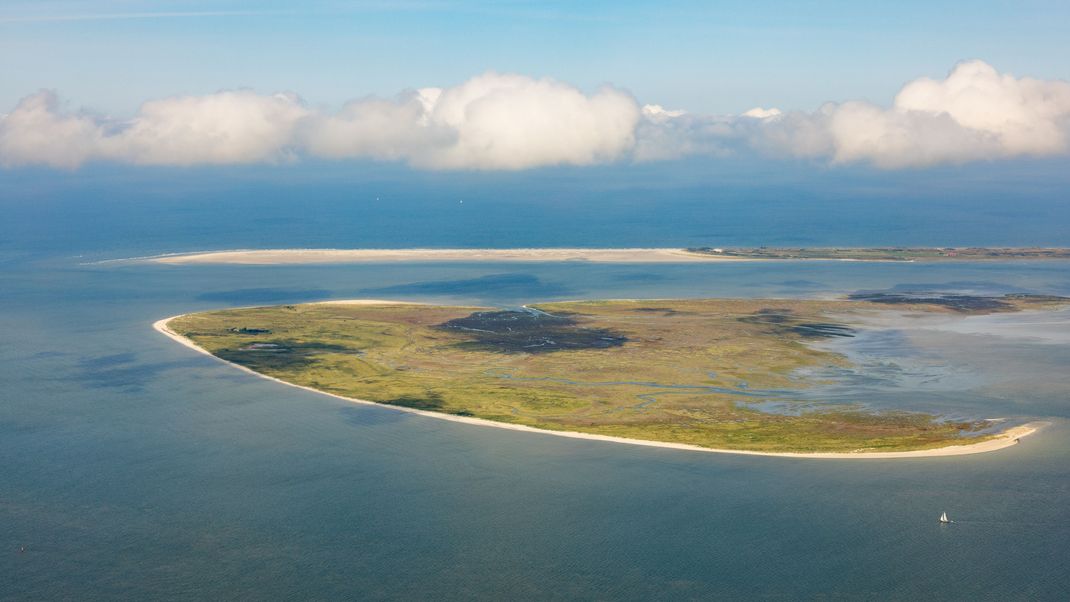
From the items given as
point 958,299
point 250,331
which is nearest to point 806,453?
point 250,331

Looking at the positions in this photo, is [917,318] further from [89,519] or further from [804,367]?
[89,519]

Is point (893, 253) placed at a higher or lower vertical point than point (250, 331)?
higher

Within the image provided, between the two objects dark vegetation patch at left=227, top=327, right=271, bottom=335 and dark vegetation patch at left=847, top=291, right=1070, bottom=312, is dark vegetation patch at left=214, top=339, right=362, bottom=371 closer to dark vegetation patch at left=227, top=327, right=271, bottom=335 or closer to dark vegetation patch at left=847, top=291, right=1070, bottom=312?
dark vegetation patch at left=227, top=327, right=271, bottom=335

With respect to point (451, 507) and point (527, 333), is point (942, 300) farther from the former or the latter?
point (451, 507)

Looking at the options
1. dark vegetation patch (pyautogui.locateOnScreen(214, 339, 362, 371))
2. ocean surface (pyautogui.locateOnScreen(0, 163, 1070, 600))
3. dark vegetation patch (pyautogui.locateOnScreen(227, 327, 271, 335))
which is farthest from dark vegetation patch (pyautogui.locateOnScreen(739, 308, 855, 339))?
dark vegetation patch (pyautogui.locateOnScreen(227, 327, 271, 335))

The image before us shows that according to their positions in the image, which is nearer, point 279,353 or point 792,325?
point 279,353

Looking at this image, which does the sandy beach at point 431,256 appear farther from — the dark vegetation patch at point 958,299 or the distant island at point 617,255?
the dark vegetation patch at point 958,299

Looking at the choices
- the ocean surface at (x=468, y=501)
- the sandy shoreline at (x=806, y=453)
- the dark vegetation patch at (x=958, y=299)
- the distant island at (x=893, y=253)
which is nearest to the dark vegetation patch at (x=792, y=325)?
the ocean surface at (x=468, y=501)
